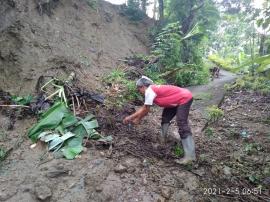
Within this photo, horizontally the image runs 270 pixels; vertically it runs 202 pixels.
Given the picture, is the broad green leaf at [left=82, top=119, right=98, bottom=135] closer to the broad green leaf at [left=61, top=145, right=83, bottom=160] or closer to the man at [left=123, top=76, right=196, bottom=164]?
the broad green leaf at [left=61, top=145, right=83, bottom=160]

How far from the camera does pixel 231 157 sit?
5035mm

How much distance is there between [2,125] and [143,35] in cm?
986

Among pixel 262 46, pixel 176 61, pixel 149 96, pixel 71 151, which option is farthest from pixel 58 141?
pixel 262 46

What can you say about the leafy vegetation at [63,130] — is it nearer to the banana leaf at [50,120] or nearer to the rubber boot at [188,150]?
the banana leaf at [50,120]

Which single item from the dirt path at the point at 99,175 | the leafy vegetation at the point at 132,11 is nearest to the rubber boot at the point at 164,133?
the dirt path at the point at 99,175

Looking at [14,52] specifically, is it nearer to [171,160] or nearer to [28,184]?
[28,184]

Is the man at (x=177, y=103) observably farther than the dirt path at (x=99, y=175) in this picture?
Yes

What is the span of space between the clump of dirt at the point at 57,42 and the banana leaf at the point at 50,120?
149 cm

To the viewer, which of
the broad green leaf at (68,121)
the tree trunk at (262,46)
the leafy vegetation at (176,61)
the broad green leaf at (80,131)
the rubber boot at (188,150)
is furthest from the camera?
the tree trunk at (262,46)

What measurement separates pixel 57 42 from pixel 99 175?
223 inches

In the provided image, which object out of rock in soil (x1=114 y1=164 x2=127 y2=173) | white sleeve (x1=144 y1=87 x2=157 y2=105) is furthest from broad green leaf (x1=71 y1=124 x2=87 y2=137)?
white sleeve (x1=144 y1=87 x2=157 y2=105)

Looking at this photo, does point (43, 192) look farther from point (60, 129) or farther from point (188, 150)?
point (188, 150)

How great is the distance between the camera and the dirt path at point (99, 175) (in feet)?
13.2

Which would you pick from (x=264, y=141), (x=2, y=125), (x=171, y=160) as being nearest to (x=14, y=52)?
(x=2, y=125)
